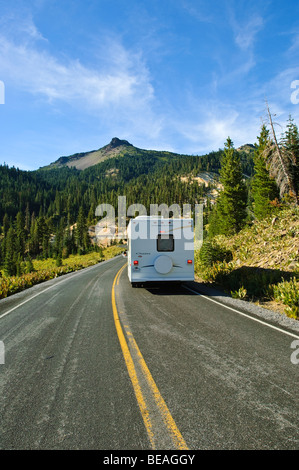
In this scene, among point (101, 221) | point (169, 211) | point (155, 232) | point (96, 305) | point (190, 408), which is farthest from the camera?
point (101, 221)

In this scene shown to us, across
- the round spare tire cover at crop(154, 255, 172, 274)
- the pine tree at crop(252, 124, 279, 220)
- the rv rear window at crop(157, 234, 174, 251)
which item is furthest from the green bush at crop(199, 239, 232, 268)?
the pine tree at crop(252, 124, 279, 220)

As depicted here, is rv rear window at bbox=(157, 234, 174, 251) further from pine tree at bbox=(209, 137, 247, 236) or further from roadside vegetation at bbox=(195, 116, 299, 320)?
pine tree at bbox=(209, 137, 247, 236)

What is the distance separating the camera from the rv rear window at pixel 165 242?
11.1 metres

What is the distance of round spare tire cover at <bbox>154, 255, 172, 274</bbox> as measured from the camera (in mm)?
10859

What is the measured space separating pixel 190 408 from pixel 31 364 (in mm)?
3143

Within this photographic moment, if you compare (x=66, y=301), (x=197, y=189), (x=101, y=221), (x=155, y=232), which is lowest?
(x=66, y=301)

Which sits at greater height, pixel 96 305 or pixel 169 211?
pixel 169 211

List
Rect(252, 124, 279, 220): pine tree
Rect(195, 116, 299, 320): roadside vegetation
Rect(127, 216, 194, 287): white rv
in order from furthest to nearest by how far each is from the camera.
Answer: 1. Rect(252, 124, 279, 220): pine tree
2. Rect(127, 216, 194, 287): white rv
3. Rect(195, 116, 299, 320): roadside vegetation

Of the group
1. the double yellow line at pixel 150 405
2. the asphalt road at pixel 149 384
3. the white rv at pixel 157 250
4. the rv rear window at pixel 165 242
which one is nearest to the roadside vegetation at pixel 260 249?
the white rv at pixel 157 250

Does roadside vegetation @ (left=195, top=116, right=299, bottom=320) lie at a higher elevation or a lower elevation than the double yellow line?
higher

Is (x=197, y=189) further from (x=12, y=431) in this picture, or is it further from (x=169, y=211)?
(x=12, y=431)

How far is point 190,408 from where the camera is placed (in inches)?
123

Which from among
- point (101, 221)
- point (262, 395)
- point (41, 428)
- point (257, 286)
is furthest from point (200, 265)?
point (101, 221)

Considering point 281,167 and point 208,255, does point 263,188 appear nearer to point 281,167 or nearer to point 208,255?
point 281,167
